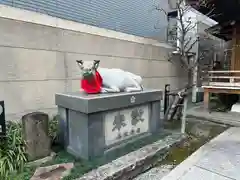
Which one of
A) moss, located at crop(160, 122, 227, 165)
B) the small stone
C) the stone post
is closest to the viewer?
the small stone

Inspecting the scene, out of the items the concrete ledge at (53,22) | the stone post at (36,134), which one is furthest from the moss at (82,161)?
the concrete ledge at (53,22)

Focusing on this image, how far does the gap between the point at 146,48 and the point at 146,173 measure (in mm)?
4875

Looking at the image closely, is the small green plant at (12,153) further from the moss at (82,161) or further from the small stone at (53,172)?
the small stone at (53,172)

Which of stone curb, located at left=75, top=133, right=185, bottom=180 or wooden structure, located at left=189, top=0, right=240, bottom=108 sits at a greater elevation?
wooden structure, located at left=189, top=0, right=240, bottom=108

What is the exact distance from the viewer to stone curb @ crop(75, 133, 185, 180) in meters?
2.67

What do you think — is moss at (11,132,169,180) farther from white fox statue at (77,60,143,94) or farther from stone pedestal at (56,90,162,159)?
white fox statue at (77,60,143,94)

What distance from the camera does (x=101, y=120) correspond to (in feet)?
10.3

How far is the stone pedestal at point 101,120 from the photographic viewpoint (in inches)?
118

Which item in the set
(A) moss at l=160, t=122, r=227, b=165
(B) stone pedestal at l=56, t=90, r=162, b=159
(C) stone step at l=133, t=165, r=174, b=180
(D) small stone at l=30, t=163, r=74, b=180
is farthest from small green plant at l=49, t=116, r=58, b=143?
(A) moss at l=160, t=122, r=227, b=165

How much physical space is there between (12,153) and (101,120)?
1.42 metres

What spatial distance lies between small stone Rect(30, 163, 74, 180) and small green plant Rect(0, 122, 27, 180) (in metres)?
0.33

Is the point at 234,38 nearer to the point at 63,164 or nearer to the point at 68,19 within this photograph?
the point at 68,19

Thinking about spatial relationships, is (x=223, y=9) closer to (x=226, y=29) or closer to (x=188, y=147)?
(x=226, y=29)

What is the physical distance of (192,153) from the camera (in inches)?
146
